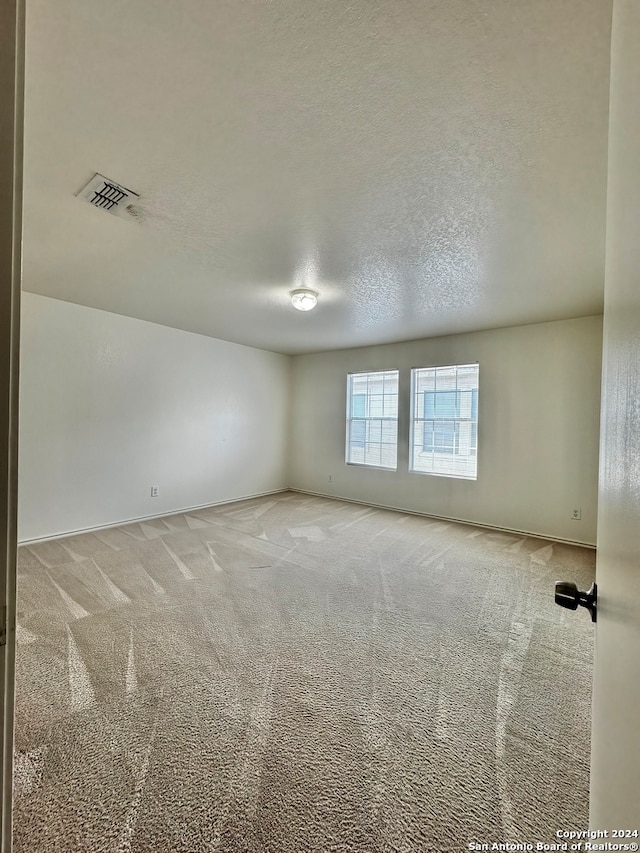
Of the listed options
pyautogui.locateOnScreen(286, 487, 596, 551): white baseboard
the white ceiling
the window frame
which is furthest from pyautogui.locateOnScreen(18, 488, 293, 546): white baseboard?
the white ceiling

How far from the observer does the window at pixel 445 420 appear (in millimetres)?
4621

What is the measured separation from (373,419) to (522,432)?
2.12 metres

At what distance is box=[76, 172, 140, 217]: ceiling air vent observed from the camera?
1.82 metres

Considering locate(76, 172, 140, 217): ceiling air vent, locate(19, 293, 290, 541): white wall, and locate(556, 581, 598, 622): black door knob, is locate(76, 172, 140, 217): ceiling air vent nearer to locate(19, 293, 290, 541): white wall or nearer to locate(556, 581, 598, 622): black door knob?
locate(19, 293, 290, 541): white wall

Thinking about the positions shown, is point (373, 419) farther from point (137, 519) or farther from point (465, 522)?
point (137, 519)

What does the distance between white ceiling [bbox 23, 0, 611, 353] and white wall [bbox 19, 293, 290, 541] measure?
1091mm

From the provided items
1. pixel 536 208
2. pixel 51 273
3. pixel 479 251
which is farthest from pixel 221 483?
pixel 536 208

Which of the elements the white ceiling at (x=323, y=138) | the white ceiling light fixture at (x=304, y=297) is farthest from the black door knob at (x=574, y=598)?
the white ceiling light fixture at (x=304, y=297)

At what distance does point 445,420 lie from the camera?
484 cm

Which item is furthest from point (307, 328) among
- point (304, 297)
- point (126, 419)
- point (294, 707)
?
point (294, 707)

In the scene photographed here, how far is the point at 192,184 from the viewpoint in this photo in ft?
5.97

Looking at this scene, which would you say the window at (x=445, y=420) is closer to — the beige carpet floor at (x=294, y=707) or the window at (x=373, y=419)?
the window at (x=373, y=419)

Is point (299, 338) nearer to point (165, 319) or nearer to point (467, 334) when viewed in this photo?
point (165, 319)

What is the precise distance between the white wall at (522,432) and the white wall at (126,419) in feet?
7.10
